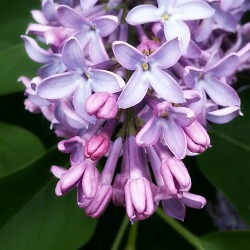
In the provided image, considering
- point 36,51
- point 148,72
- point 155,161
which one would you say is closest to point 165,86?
point 148,72

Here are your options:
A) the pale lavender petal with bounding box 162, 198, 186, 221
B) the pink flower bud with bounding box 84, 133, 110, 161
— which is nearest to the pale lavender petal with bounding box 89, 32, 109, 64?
the pink flower bud with bounding box 84, 133, 110, 161

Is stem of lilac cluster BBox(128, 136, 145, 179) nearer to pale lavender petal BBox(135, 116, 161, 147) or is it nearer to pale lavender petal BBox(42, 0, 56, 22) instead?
pale lavender petal BBox(135, 116, 161, 147)

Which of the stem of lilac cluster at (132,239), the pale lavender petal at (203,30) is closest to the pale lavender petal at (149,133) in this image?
the pale lavender petal at (203,30)

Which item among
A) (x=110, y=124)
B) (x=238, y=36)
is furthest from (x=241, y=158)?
(x=110, y=124)

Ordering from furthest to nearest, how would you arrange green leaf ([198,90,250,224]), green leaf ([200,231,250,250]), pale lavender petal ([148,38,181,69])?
green leaf ([198,90,250,224]), green leaf ([200,231,250,250]), pale lavender petal ([148,38,181,69])

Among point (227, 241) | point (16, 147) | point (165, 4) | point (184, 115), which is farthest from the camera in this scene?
point (16, 147)

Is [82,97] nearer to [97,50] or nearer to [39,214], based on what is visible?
[97,50]
